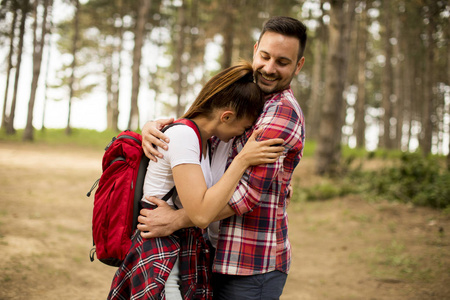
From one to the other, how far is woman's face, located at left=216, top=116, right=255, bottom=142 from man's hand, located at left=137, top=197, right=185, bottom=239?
21.5 inches

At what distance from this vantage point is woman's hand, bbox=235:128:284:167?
83.7 inches

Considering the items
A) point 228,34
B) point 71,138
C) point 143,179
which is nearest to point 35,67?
point 71,138

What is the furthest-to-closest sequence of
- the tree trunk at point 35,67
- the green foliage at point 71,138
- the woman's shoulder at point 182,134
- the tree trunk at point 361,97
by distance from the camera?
the tree trunk at point 361,97
the green foliage at point 71,138
the tree trunk at point 35,67
the woman's shoulder at point 182,134

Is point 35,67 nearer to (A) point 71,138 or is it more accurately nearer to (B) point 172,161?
(A) point 71,138

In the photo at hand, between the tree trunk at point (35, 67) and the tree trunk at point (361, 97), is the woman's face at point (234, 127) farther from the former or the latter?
the tree trunk at point (361, 97)

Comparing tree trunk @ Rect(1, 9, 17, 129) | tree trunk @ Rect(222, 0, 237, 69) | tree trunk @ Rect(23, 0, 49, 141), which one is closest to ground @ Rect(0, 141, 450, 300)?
tree trunk @ Rect(222, 0, 237, 69)

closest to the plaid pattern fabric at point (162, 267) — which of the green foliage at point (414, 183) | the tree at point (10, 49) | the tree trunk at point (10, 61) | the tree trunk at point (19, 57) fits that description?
the green foliage at point (414, 183)

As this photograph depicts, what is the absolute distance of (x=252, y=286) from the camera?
232 cm

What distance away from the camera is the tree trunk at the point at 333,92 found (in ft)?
36.9

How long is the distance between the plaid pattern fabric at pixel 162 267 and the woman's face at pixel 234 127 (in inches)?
24.4

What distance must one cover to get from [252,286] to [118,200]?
3.05ft

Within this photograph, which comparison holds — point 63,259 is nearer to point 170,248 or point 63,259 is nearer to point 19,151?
point 170,248

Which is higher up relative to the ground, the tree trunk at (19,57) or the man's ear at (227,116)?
the tree trunk at (19,57)

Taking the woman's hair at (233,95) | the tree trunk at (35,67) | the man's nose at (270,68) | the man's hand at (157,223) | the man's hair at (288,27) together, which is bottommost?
the man's hand at (157,223)
